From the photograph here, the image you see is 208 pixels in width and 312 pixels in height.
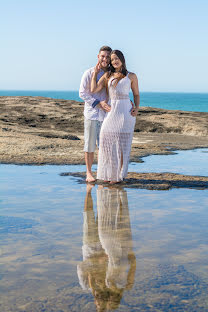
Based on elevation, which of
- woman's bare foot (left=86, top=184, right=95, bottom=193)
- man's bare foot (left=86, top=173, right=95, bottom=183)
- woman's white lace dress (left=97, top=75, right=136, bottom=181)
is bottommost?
woman's bare foot (left=86, top=184, right=95, bottom=193)

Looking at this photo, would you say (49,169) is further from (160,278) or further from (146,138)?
(146,138)

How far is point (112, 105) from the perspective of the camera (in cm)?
626

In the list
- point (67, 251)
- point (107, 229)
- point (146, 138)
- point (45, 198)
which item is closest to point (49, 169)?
point (45, 198)

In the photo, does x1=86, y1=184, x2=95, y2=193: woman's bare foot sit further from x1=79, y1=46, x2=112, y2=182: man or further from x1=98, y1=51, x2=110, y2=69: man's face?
x1=98, y1=51, x2=110, y2=69: man's face

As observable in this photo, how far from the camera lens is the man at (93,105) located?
6.27 metres

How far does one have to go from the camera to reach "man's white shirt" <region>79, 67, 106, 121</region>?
6398 millimetres

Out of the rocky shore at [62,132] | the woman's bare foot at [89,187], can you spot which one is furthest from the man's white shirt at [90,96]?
the rocky shore at [62,132]

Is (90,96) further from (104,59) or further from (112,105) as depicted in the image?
(104,59)

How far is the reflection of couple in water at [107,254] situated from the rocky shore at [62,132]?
11.7ft

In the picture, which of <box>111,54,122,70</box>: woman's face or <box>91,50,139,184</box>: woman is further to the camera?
<box>91,50,139,184</box>: woman

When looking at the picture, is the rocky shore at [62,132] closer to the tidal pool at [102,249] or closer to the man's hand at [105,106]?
the man's hand at [105,106]

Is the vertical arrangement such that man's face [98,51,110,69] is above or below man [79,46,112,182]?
above

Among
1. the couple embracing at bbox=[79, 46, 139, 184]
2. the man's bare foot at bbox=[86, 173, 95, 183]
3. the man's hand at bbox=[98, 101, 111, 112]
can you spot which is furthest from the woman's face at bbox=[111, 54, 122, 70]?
the man's bare foot at bbox=[86, 173, 95, 183]

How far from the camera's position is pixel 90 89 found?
645 cm
